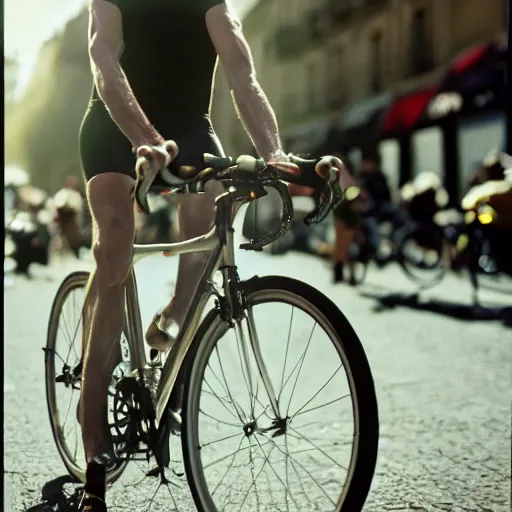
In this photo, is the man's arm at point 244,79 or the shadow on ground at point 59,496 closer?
the man's arm at point 244,79

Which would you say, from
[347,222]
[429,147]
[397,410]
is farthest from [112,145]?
[429,147]

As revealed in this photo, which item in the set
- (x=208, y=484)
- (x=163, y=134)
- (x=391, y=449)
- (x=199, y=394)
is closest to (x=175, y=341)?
(x=199, y=394)

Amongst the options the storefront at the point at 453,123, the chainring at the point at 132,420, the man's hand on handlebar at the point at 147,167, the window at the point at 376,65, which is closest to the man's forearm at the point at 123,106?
the man's hand on handlebar at the point at 147,167

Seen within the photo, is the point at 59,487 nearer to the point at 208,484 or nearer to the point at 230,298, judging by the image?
the point at 208,484

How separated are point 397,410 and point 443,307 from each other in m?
3.97

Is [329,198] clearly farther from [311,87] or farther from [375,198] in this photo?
[375,198]

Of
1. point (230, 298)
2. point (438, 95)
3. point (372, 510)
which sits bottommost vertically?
point (372, 510)

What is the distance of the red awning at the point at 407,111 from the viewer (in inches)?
569

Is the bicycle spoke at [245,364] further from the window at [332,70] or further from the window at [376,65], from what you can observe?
the window at [376,65]

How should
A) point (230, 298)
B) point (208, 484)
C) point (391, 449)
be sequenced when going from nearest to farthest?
point (230, 298) < point (208, 484) < point (391, 449)

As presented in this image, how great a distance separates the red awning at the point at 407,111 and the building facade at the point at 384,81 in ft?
0.07

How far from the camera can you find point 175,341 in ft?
7.68

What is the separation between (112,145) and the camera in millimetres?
2248

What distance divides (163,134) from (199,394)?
65 centimetres
